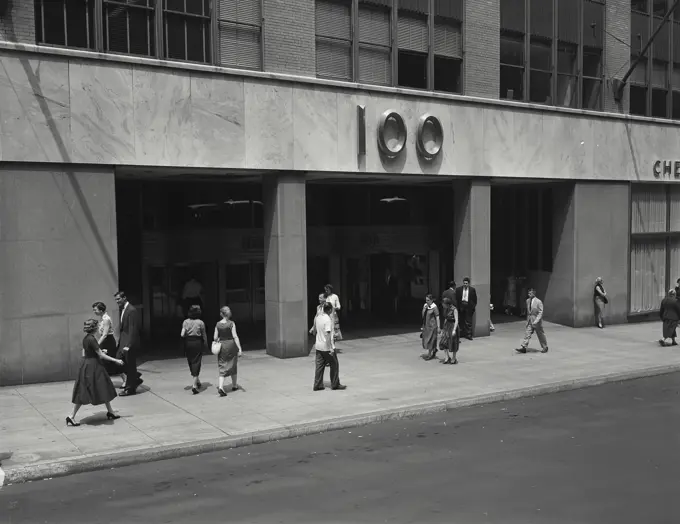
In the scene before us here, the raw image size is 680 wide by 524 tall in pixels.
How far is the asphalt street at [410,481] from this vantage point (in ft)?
26.0

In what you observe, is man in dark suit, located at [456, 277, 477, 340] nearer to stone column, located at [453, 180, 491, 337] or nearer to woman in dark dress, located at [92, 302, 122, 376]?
stone column, located at [453, 180, 491, 337]

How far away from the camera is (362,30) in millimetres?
19078

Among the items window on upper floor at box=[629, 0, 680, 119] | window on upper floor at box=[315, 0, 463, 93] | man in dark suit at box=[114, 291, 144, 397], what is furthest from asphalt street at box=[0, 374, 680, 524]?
window on upper floor at box=[629, 0, 680, 119]

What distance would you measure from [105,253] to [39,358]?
97.6 inches

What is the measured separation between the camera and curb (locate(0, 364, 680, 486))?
30.8ft

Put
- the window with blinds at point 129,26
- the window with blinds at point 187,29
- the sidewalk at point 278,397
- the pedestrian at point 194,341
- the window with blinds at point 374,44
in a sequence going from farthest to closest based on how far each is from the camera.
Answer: the window with blinds at point 374,44, the window with blinds at point 187,29, the window with blinds at point 129,26, the pedestrian at point 194,341, the sidewalk at point 278,397

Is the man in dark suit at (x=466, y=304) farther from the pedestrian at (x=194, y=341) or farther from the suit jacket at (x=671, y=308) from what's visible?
the pedestrian at (x=194, y=341)

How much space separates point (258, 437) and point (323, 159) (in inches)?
350

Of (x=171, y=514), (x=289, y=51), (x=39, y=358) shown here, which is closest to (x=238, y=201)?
(x=289, y=51)

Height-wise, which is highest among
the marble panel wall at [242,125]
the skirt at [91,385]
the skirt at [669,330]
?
the marble panel wall at [242,125]

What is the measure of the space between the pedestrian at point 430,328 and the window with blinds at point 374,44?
6.01 m

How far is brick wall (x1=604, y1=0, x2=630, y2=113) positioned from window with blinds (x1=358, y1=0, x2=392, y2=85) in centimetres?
867

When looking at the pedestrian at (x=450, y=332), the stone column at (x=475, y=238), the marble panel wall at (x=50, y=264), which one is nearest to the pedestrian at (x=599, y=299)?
the stone column at (x=475, y=238)

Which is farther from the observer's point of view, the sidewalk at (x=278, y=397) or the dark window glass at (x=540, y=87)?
the dark window glass at (x=540, y=87)
